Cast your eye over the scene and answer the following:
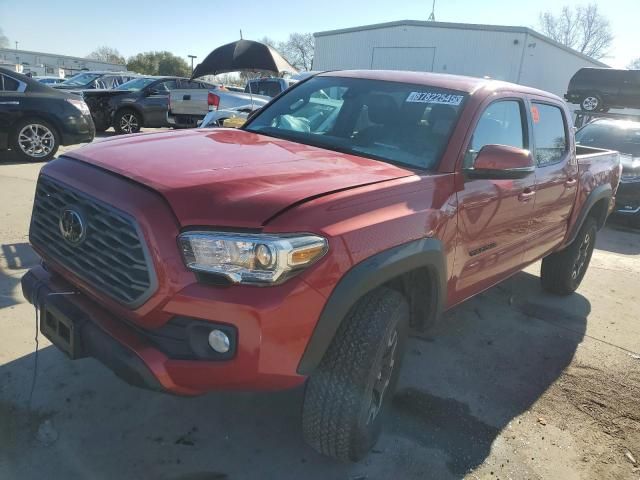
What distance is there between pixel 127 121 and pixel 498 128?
11.8 meters

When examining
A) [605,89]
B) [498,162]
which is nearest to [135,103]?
[498,162]

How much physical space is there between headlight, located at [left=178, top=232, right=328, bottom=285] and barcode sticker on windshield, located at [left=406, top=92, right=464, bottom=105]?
163cm

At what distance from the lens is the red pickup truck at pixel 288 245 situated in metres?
1.92

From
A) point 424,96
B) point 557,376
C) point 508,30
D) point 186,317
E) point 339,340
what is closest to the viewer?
point 186,317

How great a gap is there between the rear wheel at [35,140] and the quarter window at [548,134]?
26.1ft

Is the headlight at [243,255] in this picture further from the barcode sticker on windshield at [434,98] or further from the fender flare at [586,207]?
the fender flare at [586,207]

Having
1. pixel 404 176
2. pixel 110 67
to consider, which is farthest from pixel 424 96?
pixel 110 67

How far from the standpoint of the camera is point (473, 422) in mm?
2939

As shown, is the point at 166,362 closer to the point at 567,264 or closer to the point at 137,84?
the point at 567,264

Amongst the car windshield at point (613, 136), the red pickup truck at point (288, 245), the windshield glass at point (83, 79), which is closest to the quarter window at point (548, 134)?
the red pickup truck at point (288, 245)

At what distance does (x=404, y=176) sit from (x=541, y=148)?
1.84 metres

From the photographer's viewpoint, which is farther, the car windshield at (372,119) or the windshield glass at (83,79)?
the windshield glass at (83,79)

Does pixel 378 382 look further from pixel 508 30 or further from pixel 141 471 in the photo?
pixel 508 30

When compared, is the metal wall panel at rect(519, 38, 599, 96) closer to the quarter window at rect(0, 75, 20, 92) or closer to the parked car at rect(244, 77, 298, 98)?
the parked car at rect(244, 77, 298, 98)
